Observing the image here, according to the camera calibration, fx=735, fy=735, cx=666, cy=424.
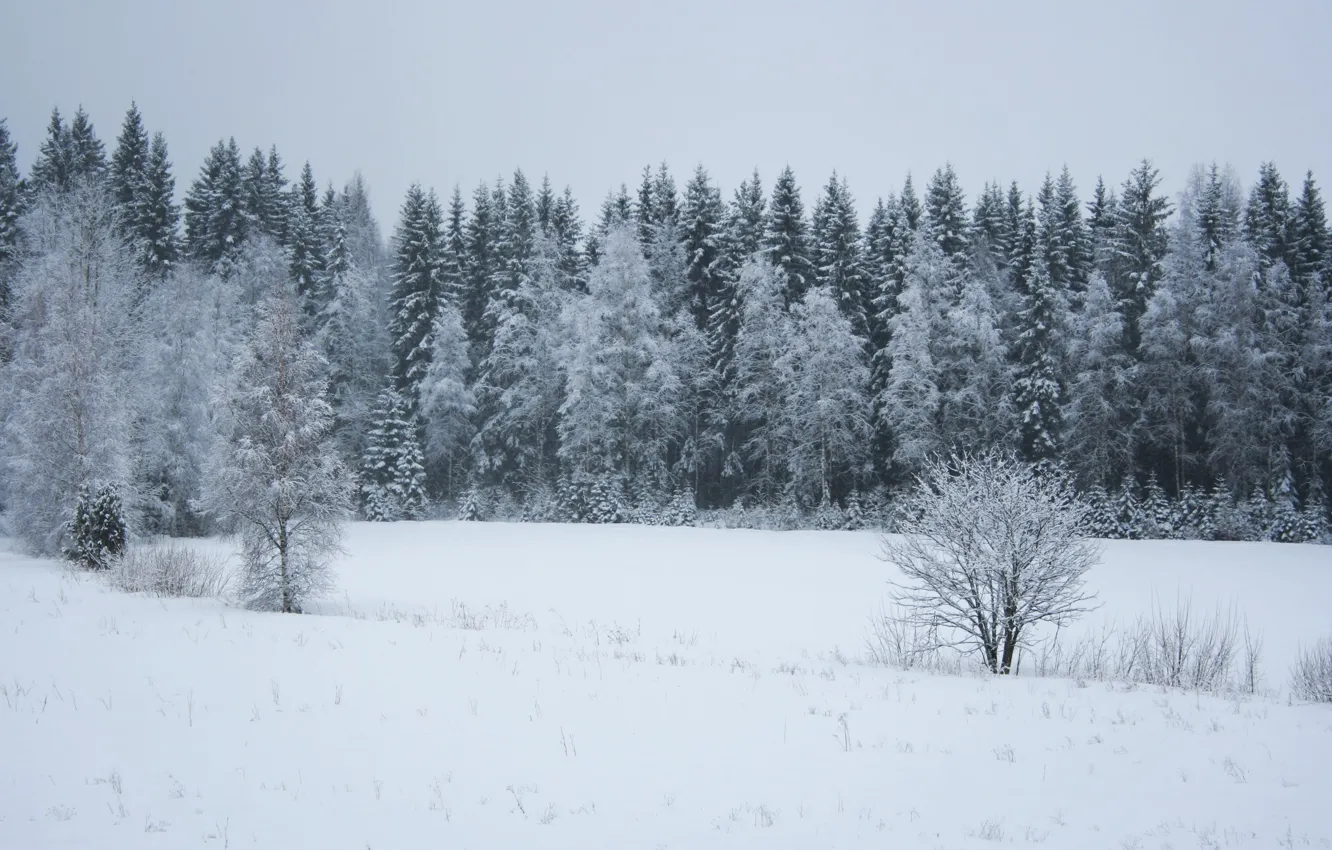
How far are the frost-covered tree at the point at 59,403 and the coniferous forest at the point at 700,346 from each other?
121 millimetres

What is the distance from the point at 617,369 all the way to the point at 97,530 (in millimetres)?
22251

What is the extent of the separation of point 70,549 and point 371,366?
24686 mm

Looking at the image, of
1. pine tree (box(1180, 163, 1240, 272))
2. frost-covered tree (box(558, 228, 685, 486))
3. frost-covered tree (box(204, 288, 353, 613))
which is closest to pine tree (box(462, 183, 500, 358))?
frost-covered tree (box(558, 228, 685, 486))

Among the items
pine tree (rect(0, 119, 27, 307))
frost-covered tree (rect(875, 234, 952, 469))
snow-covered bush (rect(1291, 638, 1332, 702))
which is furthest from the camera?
pine tree (rect(0, 119, 27, 307))

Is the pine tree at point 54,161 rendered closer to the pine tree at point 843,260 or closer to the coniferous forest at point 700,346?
the coniferous forest at point 700,346

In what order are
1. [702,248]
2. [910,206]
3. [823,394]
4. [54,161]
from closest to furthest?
[823,394], [702,248], [910,206], [54,161]

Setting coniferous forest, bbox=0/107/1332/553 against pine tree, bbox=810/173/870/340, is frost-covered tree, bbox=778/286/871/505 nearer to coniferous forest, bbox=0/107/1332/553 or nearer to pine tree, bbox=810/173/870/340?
coniferous forest, bbox=0/107/1332/553

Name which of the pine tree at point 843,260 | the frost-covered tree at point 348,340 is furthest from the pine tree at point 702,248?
the frost-covered tree at point 348,340

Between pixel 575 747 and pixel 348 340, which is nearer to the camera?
pixel 575 747

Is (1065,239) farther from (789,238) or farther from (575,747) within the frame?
(575,747)

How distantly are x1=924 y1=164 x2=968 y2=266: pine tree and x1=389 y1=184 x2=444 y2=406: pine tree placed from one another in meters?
27.9

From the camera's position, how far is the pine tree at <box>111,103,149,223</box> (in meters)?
43.9

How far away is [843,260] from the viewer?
38969mm

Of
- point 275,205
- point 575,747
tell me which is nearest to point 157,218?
point 275,205
